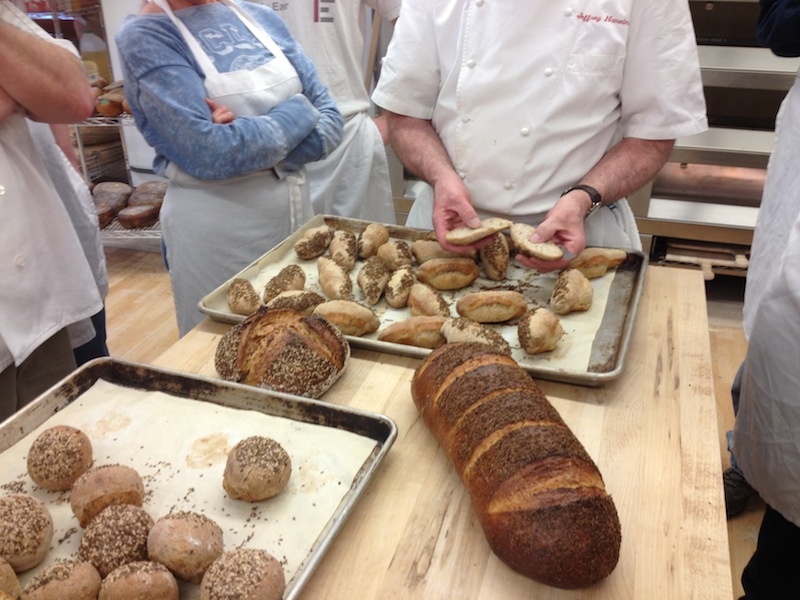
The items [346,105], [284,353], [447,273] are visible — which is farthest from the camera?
[346,105]

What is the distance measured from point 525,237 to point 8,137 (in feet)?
3.63

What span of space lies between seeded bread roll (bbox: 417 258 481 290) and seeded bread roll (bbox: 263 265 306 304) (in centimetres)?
27

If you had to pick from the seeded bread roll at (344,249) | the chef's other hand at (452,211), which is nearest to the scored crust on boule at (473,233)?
the chef's other hand at (452,211)

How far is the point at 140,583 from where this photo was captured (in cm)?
70

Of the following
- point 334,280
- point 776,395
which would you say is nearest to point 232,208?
point 334,280

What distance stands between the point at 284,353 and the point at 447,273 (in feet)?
1.60

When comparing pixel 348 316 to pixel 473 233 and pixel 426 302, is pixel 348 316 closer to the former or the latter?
pixel 426 302

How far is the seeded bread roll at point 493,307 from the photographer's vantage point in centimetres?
128

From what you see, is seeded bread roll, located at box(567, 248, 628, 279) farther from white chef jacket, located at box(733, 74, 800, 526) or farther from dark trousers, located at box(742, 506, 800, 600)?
dark trousers, located at box(742, 506, 800, 600)

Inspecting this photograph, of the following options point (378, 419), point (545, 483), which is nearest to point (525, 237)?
point (378, 419)

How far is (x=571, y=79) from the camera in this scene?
1.54 meters

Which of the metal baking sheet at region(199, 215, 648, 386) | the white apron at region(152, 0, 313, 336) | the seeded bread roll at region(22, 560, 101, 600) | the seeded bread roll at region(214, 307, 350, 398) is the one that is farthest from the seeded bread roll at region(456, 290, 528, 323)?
the white apron at region(152, 0, 313, 336)

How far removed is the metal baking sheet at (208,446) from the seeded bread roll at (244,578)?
2cm

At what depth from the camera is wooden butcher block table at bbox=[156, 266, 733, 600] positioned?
758 mm
